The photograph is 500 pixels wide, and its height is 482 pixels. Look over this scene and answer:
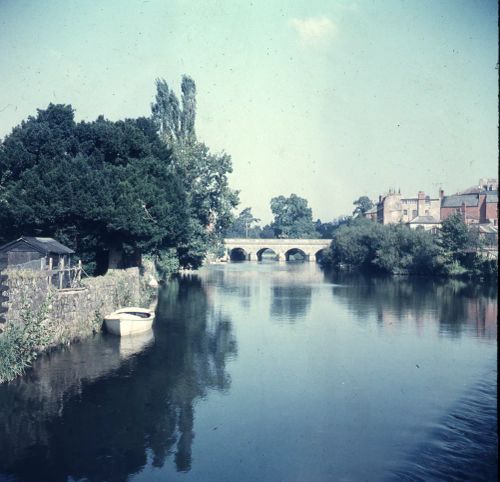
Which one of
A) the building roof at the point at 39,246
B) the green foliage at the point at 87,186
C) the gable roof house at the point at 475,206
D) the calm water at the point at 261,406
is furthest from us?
the gable roof house at the point at 475,206

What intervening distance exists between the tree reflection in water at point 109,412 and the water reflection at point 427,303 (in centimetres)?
1567

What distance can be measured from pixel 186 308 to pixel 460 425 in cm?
2910

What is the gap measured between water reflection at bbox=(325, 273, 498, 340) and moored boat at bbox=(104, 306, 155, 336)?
53.2 feet

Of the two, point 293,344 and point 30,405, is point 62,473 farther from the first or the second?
point 293,344

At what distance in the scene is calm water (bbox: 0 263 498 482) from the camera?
14.1 meters

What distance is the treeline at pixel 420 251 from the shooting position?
7025 cm

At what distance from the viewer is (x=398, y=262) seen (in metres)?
80.9

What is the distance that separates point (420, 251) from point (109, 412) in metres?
66.6

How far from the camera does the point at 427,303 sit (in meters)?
46.6

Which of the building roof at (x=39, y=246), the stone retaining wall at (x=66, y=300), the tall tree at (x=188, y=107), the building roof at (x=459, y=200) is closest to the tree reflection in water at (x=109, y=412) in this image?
the stone retaining wall at (x=66, y=300)

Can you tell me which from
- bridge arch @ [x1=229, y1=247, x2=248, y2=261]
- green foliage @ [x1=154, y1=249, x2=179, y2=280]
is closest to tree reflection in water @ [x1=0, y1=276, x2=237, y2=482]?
green foliage @ [x1=154, y1=249, x2=179, y2=280]

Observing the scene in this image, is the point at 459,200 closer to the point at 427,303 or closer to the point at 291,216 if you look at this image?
the point at 291,216

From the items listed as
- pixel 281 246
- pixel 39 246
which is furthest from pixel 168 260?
pixel 281 246

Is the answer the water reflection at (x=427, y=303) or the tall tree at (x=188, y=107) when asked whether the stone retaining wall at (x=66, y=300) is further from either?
the tall tree at (x=188, y=107)
